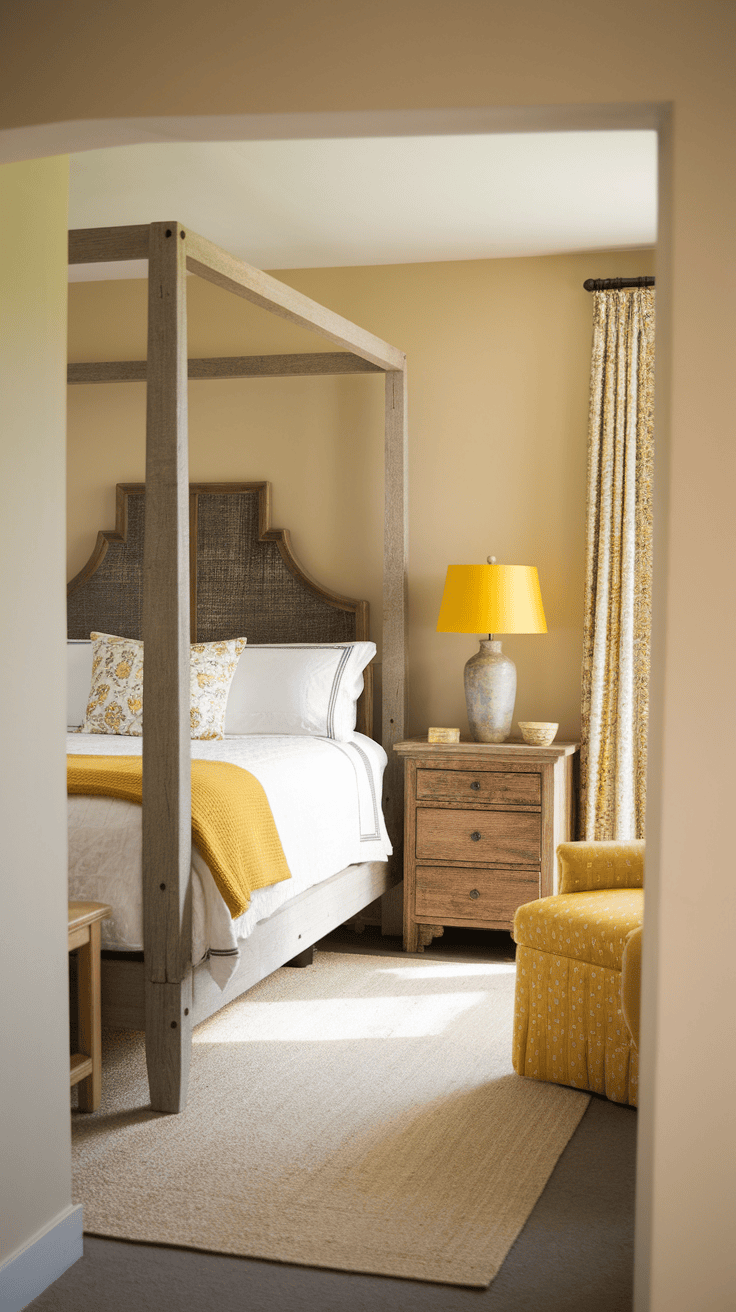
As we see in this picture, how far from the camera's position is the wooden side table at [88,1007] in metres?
2.76

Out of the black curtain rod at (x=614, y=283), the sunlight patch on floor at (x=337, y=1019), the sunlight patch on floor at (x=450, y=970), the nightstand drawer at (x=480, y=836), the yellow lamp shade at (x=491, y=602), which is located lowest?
the sunlight patch on floor at (x=450, y=970)

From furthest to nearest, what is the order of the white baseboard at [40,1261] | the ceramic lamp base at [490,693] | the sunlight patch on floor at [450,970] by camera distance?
the ceramic lamp base at [490,693] < the sunlight patch on floor at [450,970] < the white baseboard at [40,1261]

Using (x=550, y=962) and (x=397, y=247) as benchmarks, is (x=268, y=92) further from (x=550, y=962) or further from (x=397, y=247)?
(x=397, y=247)

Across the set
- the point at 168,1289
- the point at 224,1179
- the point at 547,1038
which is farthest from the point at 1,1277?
the point at 547,1038

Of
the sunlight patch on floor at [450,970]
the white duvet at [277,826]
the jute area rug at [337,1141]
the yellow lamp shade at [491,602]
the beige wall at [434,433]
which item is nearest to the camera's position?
the jute area rug at [337,1141]

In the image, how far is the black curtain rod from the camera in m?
4.53

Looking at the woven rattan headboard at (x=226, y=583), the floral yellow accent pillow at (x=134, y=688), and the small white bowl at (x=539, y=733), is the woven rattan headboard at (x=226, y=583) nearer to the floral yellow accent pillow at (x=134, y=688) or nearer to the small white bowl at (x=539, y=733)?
the floral yellow accent pillow at (x=134, y=688)

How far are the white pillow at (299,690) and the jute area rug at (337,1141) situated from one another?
1112 millimetres

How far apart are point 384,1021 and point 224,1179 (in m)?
1.14

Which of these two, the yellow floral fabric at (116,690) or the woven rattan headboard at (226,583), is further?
the woven rattan headboard at (226,583)

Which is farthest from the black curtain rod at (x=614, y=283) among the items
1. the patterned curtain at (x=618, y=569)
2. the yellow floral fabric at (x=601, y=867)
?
the yellow floral fabric at (x=601, y=867)

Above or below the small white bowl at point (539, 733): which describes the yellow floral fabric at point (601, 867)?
below

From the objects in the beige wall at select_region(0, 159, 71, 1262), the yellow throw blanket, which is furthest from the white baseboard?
the yellow throw blanket

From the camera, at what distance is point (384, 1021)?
3.58 meters
